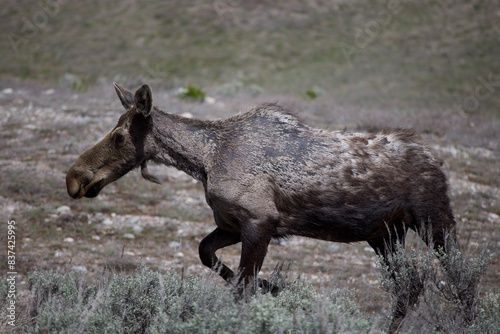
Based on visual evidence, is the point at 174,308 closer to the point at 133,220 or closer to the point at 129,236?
the point at 129,236

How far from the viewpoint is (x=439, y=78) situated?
1355 inches

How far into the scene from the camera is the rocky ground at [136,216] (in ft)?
27.1

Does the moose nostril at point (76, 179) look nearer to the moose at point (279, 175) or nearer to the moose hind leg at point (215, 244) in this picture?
the moose at point (279, 175)

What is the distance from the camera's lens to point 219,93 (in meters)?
25.0

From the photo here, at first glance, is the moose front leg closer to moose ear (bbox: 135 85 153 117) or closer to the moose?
the moose

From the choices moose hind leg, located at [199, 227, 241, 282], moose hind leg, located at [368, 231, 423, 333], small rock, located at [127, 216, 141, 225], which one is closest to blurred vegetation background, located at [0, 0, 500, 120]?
small rock, located at [127, 216, 141, 225]

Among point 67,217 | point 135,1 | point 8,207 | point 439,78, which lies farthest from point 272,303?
point 135,1

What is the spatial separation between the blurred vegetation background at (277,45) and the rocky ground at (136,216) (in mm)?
17999

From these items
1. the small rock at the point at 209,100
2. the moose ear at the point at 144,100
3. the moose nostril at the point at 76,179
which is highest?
the moose ear at the point at 144,100

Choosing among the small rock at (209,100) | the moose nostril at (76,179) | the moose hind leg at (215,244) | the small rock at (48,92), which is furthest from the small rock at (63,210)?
the small rock at (48,92)

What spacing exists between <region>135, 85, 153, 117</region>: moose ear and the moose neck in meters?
0.20

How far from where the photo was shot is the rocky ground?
325 inches

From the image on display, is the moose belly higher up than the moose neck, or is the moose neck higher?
the moose neck

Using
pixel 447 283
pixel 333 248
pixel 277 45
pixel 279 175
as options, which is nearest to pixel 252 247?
pixel 279 175
